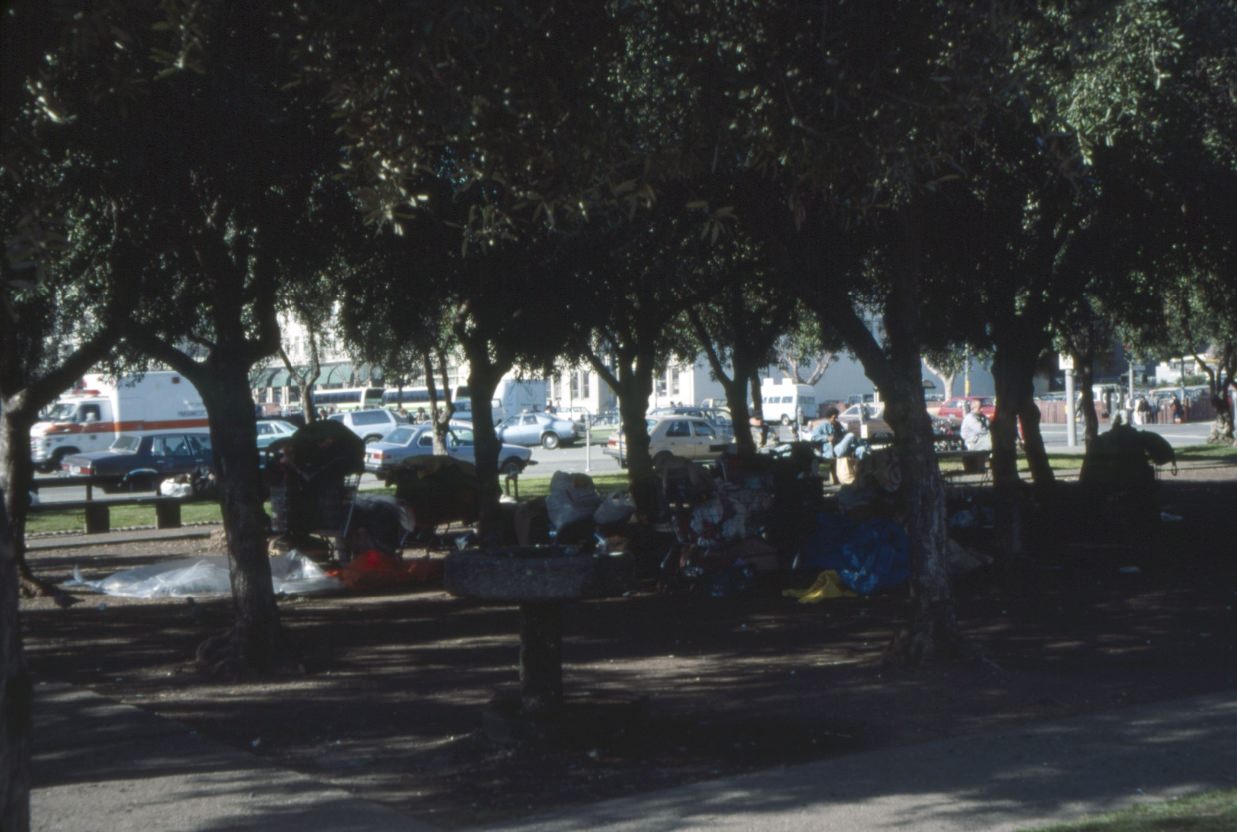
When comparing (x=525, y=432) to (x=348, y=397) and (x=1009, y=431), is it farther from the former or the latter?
(x=1009, y=431)

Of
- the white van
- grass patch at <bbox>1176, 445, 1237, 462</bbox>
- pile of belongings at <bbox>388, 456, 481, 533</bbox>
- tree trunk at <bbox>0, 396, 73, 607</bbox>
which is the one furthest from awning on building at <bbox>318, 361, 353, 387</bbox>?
tree trunk at <bbox>0, 396, 73, 607</bbox>

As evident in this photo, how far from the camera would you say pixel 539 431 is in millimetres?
55375

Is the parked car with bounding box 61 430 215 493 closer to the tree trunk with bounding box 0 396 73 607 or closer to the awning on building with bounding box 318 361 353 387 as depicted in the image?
the tree trunk with bounding box 0 396 73 607

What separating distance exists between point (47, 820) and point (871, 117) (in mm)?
5964

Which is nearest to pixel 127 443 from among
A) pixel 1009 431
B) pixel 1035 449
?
pixel 1035 449

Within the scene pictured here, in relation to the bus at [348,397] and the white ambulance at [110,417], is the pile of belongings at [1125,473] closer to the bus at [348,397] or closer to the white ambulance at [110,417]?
the white ambulance at [110,417]

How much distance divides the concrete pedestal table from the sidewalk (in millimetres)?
1079

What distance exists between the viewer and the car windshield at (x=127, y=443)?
122 ft

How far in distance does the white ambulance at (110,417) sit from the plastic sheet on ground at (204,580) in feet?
99.1

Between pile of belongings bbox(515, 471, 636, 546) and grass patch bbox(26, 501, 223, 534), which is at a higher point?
pile of belongings bbox(515, 471, 636, 546)

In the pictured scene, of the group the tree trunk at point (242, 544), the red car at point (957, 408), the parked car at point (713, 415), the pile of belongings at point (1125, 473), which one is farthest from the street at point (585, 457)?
the tree trunk at point (242, 544)

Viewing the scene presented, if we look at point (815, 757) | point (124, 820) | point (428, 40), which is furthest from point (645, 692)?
point (428, 40)

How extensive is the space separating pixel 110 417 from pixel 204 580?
105 feet

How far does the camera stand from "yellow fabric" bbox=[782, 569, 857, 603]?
1276 centimetres
